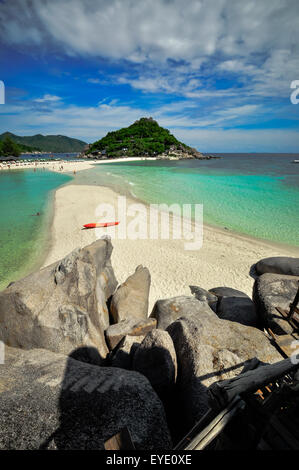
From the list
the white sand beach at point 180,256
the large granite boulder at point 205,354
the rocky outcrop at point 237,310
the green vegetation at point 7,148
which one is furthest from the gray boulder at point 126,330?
the green vegetation at point 7,148

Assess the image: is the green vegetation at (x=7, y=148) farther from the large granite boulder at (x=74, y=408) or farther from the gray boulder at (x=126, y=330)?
the large granite boulder at (x=74, y=408)

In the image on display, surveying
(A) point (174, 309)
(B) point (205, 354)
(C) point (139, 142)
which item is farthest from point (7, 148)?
(B) point (205, 354)

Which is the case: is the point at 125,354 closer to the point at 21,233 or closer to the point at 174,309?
the point at 174,309

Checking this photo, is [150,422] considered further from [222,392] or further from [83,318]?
[83,318]

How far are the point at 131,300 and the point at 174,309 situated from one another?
5.33 feet

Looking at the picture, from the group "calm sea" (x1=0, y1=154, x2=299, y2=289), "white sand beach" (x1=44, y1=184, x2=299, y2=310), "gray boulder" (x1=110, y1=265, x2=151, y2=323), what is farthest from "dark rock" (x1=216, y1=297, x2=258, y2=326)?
"calm sea" (x1=0, y1=154, x2=299, y2=289)

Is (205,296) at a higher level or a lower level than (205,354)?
lower

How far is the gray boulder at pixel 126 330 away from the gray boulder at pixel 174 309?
0.56 m

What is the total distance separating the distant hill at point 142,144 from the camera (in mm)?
125500

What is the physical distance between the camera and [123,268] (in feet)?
36.1

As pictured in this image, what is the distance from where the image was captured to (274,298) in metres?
6.50

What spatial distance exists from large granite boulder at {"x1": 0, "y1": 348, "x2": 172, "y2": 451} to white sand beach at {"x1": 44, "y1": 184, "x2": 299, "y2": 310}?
18.4 feet

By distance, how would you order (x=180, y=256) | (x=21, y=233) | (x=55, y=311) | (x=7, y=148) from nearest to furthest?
(x=55, y=311)
(x=180, y=256)
(x=21, y=233)
(x=7, y=148)

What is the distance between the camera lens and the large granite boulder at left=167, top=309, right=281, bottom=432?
11.9 ft
